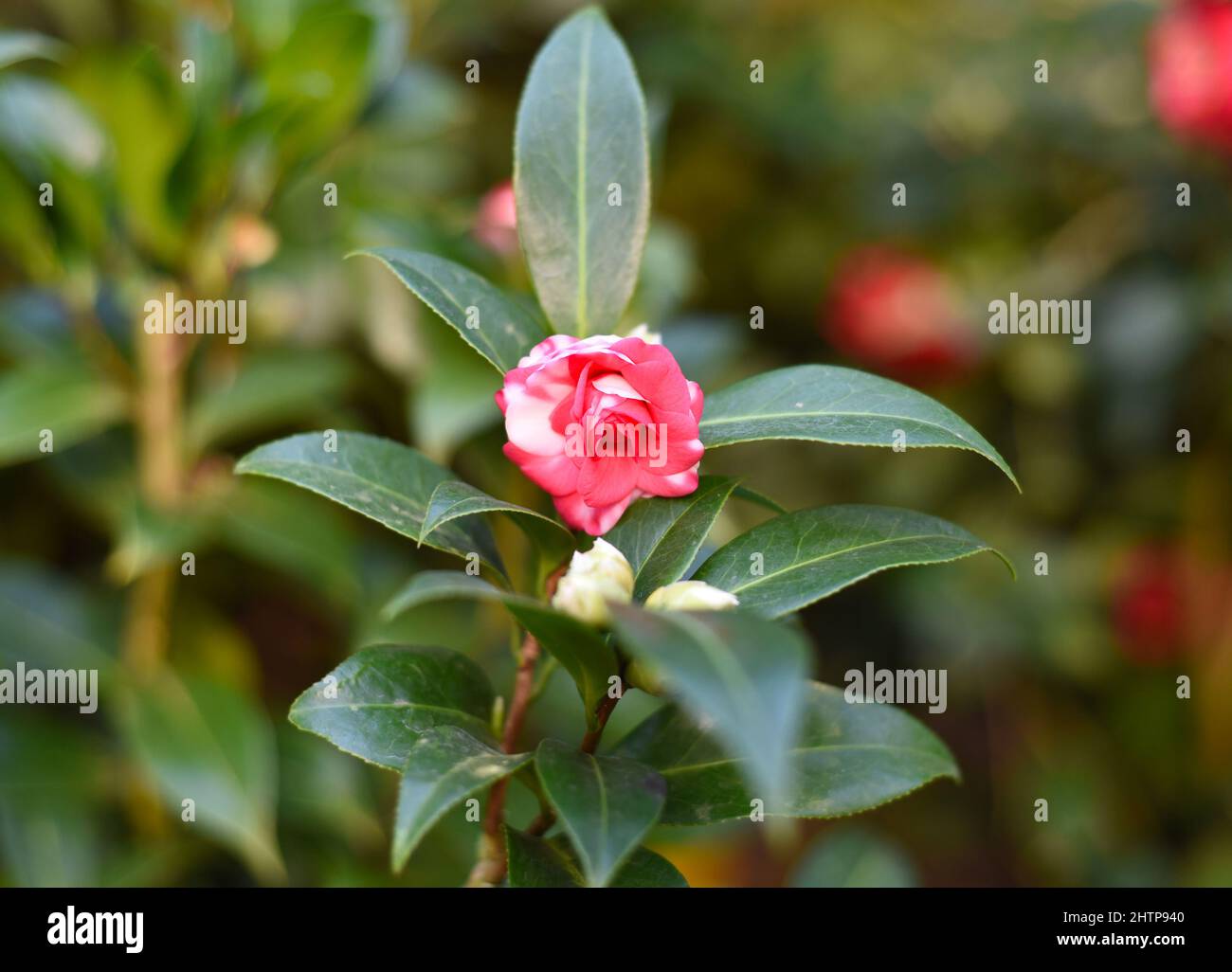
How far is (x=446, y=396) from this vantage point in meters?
1.05

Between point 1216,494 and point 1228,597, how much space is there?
204 millimetres

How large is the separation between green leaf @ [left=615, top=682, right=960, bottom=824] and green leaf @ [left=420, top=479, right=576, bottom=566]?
14cm

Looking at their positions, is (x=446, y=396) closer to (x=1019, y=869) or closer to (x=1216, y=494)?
(x=1216, y=494)

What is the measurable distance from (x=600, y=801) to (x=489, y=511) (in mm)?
170

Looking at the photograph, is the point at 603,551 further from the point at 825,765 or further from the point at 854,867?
the point at 854,867

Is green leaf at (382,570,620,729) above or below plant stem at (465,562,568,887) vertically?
above

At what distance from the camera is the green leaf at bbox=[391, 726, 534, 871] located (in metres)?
0.48

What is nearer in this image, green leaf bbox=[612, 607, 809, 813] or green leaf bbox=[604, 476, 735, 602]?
green leaf bbox=[612, 607, 809, 813]

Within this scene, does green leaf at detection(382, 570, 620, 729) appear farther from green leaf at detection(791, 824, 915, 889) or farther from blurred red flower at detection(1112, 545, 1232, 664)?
blurred red flower at detection(1112, 545, 1232, 664)

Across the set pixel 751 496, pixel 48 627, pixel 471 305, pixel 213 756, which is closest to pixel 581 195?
pixel 471 305

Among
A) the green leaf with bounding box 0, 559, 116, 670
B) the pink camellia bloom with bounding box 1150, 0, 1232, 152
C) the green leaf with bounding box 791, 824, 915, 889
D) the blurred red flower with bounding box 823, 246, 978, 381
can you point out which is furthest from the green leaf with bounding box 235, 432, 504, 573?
the pink camellia bloom with bounding box 1150, 0, 1232, 152

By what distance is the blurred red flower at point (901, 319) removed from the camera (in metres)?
1.95

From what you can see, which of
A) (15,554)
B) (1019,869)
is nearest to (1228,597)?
(1019,869)

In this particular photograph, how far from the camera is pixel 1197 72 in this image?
167 cm
